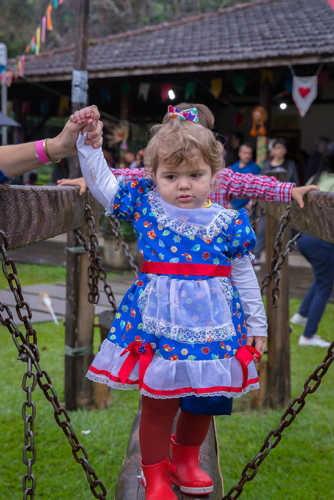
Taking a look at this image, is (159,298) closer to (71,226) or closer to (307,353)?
(71,226)

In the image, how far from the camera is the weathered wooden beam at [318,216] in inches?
79.6

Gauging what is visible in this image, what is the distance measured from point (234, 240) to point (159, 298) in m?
0.34

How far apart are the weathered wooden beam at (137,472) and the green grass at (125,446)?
0.99 m

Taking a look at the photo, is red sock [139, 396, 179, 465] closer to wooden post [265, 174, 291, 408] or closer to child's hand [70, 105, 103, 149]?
child's hand [70, 105, 103, 149]

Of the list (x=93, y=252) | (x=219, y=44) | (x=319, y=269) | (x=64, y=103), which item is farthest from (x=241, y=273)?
(x=64, y=103)

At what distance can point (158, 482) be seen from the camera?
74.0 inches

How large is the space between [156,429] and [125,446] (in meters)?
1.81

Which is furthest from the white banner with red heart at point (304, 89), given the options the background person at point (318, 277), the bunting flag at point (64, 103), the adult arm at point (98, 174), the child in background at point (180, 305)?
the adult arm at point (98, 174)

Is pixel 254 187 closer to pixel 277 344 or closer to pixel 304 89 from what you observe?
pixel 277 344

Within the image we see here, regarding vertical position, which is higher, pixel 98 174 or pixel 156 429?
pixel 98 174

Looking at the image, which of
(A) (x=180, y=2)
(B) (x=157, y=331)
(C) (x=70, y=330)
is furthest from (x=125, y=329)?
(A) (x=180, y=2)

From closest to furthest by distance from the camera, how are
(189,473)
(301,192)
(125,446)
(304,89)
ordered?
1. (189,473)
2. (301,192)
3. (125,446)
4. (304,89)

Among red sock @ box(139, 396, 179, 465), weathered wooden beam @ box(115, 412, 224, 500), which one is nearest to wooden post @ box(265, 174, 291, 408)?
weathered wooden beam @ box(115, 412, 224, 500)

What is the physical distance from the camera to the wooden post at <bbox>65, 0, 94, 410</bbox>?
12.5 feet
